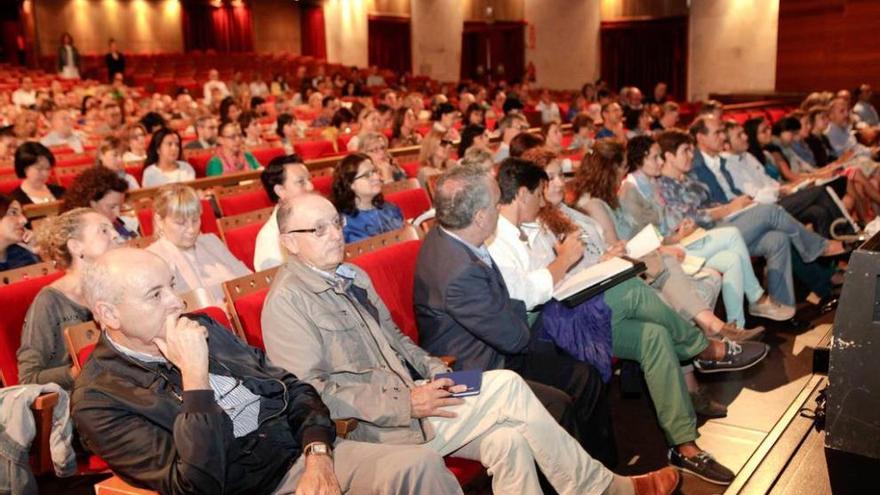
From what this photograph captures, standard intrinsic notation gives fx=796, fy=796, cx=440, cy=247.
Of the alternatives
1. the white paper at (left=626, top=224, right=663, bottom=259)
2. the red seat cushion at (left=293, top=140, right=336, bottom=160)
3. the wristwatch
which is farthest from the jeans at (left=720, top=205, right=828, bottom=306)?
the red seat cushion at (left=293, top=140, right=336, bottom=160)

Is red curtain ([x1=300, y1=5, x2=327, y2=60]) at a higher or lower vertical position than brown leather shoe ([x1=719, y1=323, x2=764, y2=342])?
higher

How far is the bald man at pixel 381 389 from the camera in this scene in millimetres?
2258

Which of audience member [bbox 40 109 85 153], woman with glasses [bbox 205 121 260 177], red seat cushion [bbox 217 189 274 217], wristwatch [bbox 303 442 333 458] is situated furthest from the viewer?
audience member [bbox 40 109 85 153]

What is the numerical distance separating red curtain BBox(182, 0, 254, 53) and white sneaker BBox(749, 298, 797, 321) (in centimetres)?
2005

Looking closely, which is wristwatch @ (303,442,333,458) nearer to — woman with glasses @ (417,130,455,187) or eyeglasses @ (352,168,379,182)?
eyeglasses @ (352,168,379,182)

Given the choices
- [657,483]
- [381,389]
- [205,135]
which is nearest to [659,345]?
[657,483]

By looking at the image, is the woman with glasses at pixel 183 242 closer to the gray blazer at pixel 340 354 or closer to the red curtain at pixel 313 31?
the gray blazer at pixel 340 354

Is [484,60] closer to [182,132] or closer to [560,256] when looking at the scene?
[182,132]

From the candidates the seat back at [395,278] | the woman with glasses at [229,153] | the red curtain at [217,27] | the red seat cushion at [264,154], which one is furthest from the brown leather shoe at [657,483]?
the red curtain at [217,27]

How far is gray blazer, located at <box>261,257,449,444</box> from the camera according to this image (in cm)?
225

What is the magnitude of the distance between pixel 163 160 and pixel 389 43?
623 inches

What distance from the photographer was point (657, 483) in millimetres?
2617

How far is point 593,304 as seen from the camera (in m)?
3.08

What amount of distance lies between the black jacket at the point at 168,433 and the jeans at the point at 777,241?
3.37 metres
